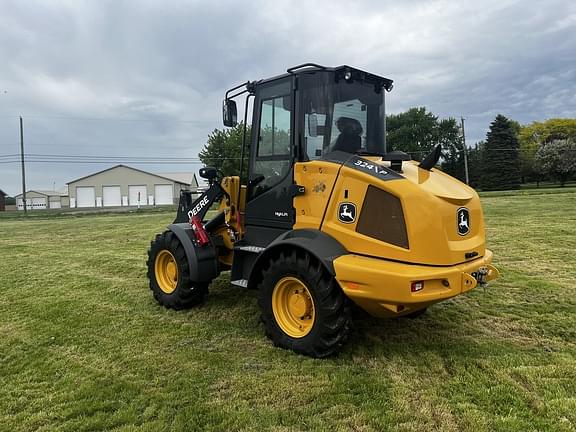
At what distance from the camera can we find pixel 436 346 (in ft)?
14.5

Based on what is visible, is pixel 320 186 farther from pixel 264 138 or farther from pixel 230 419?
pixel 230 419

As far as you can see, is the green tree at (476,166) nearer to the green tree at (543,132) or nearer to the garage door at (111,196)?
the green tree at (543,132)

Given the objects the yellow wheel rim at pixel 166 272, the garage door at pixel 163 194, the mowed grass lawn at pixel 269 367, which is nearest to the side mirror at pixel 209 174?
the yellow wheel rim at pixel 166 272

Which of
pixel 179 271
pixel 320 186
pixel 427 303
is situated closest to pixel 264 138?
pixel 320 186

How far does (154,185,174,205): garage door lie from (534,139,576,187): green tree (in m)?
44.2

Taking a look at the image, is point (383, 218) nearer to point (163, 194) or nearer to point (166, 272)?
point (166, 272)

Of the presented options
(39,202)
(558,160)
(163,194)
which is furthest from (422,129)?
(39,202)

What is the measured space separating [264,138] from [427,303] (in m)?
2.45

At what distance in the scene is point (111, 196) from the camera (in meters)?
60.1

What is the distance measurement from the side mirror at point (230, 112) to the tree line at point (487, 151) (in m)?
37.7

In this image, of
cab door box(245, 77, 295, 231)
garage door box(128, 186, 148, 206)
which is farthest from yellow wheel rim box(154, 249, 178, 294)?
garage door box(128, 186, 148, 206)

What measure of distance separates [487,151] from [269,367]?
54.6m

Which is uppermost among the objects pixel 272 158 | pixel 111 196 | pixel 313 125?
pixel 111 196

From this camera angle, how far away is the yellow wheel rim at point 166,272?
596cm
